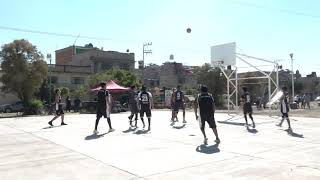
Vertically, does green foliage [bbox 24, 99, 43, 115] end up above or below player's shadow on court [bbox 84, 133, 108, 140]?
above

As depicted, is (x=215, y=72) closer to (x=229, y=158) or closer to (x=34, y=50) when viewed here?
(x=34, y=50)

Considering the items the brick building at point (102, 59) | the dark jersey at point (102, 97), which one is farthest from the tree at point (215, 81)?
the dark jersey at point (102, 97)

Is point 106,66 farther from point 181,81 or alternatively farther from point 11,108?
point 11,108

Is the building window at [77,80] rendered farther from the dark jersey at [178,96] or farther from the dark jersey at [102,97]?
the dark jersey at [102,97]

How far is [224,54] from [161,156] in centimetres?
1742

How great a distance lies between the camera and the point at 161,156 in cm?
969

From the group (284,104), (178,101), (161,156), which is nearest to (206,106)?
(161,156)

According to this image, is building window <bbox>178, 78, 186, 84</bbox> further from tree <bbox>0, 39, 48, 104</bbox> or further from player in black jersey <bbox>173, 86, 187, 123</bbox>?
player in black jersey <bbox>173, 86, 187, 123</bbox>

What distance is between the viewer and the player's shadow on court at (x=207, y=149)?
10.3 metres

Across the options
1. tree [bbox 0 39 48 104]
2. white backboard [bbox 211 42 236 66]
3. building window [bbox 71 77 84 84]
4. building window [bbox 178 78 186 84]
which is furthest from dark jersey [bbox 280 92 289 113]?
building window [bbox 178 78 186 84]

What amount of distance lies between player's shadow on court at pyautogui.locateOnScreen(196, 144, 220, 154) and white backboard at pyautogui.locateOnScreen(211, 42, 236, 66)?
49.4ft

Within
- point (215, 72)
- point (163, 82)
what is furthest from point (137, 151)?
point (163, 82)

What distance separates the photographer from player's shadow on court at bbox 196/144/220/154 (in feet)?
33.8

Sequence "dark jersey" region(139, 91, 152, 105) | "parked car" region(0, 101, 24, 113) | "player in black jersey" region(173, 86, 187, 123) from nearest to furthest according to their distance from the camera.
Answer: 1. "dark jersey" region(139, 91, 152, 105)
2. "player in black jersey" region(173, 86, 187, 123)
3. "parked car" region(0, 101, 24, 113)
